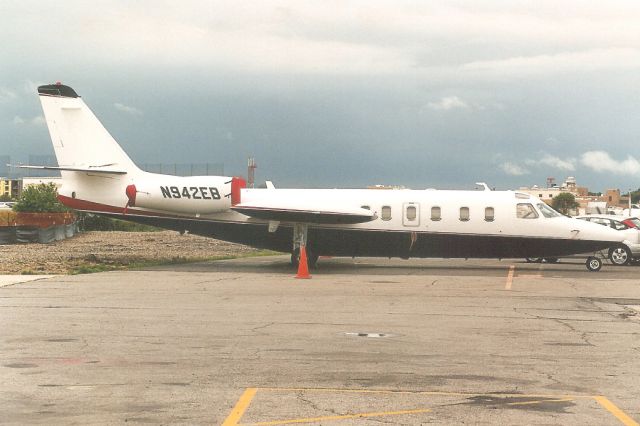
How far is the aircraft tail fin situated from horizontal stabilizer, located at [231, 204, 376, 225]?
17.3 feet

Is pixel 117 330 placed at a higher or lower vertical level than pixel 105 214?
lower

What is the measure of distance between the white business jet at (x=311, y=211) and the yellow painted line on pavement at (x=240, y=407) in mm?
20409

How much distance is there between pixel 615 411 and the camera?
29.1 ft

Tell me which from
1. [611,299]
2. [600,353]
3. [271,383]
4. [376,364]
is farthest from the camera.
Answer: [611,299]

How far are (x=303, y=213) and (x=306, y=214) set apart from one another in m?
0.13

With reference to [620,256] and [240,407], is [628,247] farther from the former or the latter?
[240,407]

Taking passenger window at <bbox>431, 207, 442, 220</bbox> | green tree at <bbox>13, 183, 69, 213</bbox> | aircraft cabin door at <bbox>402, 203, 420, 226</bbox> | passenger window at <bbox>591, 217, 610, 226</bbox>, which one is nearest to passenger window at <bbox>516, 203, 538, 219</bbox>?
passenger window at <bbox>431, 207, 442, 220</bbox>

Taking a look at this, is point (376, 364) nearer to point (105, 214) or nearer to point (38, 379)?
point (38, 379)

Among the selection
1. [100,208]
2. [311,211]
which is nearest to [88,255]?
[100,208]

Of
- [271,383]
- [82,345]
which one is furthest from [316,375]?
[82,345]

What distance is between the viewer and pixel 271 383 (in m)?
10.2

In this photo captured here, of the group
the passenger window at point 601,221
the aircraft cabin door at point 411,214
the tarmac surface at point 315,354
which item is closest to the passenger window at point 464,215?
the aircraft cabin door at point 411,214

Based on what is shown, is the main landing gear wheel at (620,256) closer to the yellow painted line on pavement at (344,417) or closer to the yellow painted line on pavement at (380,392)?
the yellow painted line on pavement at (380,392)

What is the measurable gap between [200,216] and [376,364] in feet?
66.3
